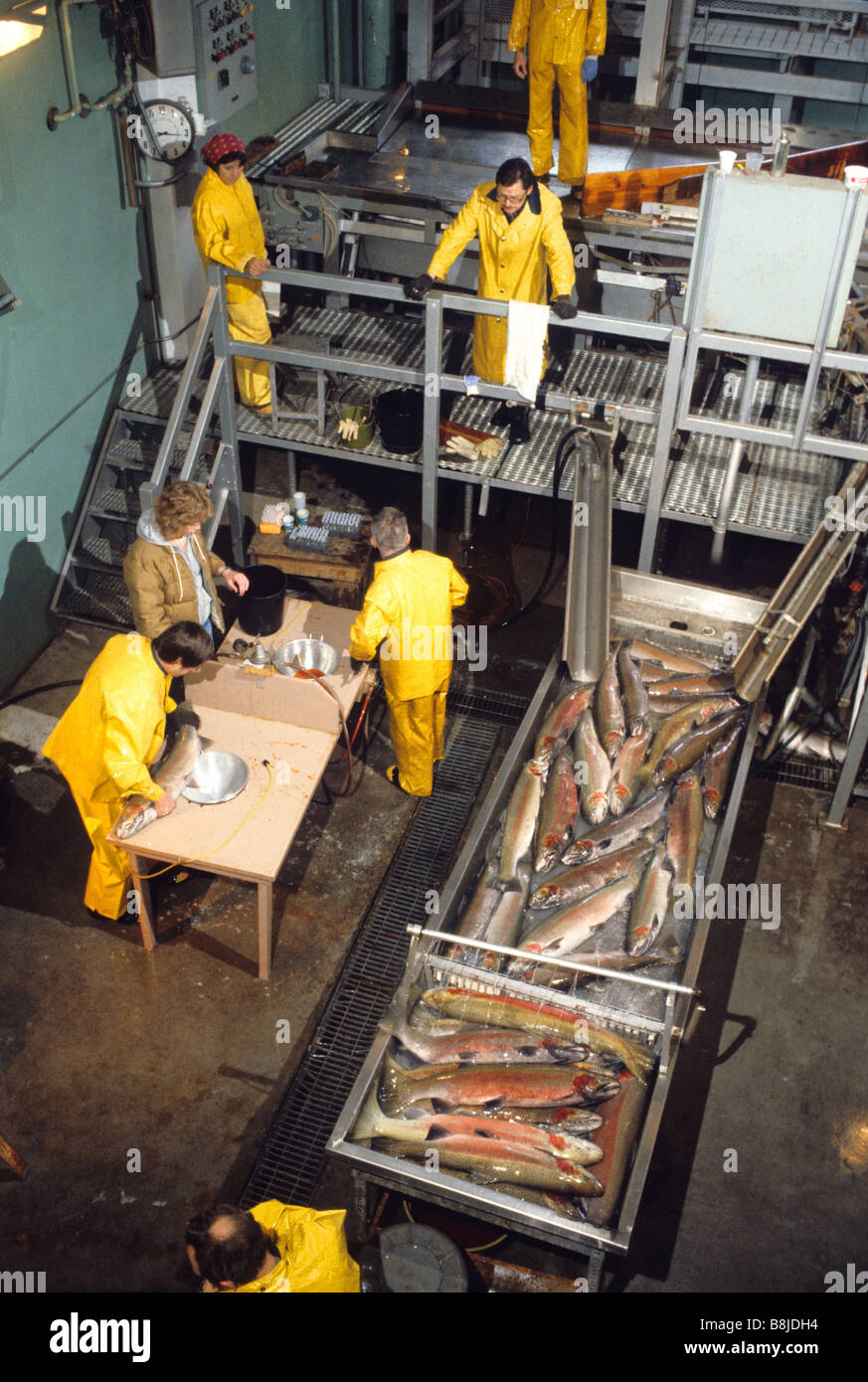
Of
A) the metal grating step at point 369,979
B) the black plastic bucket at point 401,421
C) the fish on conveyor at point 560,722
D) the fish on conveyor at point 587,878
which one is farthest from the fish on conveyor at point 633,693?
the black plastic bucket at point 401,421

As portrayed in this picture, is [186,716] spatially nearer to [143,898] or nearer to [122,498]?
[143,898]

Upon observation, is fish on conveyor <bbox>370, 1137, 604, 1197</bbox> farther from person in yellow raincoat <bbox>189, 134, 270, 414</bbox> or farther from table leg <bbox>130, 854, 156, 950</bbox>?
person in yellow raincoat <bbox>189, 134, 270, 414</bbox>

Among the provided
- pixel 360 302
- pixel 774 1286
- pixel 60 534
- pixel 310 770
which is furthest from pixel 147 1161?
pixel 360 302

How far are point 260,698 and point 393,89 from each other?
23.1ft

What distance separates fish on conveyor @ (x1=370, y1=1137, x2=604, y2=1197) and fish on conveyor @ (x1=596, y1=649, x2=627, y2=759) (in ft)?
6.90

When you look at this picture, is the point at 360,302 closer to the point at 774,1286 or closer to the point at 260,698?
the point at 260,698

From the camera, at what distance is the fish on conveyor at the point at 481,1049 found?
4668 millimetres

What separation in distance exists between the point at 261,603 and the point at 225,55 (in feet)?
15.0

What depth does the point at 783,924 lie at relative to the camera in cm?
611

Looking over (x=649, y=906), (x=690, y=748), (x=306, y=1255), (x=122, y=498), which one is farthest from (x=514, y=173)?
(x=306, y=1255)

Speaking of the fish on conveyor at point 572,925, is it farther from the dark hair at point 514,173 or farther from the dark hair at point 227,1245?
the dark hair at point 514,173

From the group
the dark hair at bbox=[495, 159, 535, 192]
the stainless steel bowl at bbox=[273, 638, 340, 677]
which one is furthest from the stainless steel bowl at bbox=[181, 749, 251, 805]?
the dark hair at bbox=[495, 159, 535, 192]

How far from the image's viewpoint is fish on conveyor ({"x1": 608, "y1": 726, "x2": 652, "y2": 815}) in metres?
5.68
